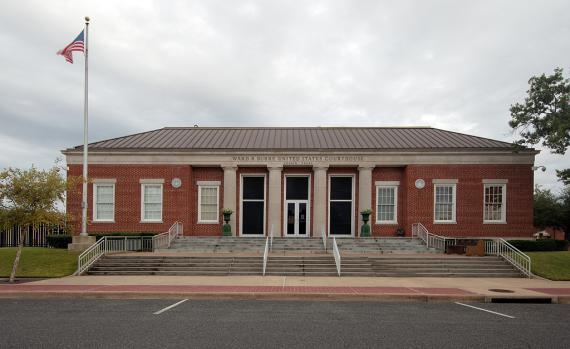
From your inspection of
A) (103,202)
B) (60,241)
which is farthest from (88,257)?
(103,202)

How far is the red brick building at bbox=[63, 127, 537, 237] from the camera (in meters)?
26.4

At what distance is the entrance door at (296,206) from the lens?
27938 mm

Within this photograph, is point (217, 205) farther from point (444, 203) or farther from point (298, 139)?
point (444, 203)

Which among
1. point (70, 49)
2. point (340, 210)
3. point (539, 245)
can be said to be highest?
point (70, 49)

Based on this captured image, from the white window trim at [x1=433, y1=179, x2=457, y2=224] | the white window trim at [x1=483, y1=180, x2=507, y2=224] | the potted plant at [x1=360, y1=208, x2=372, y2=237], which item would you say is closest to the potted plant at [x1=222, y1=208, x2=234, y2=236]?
the potted plant at [x1=360, y1=208, x2=372, y2=237]

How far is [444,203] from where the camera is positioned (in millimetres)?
26719

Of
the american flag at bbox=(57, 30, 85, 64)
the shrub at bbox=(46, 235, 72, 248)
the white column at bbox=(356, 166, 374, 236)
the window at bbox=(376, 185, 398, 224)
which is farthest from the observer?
the window at bbox=(376, 185, 398, 224)

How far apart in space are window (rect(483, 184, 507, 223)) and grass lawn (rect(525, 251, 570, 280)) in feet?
20.2

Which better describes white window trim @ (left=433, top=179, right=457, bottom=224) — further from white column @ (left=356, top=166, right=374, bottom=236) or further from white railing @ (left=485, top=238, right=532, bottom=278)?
white railing @ (left=485, top=238, right=532, bottom=278)

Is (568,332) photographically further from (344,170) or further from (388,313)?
(344,170)

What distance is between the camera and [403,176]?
27500mm

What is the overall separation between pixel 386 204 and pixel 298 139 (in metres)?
8.21

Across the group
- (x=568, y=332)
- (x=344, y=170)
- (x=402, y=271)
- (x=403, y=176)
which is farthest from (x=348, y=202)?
(x=568, y=332)

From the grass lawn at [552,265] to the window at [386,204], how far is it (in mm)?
8913
